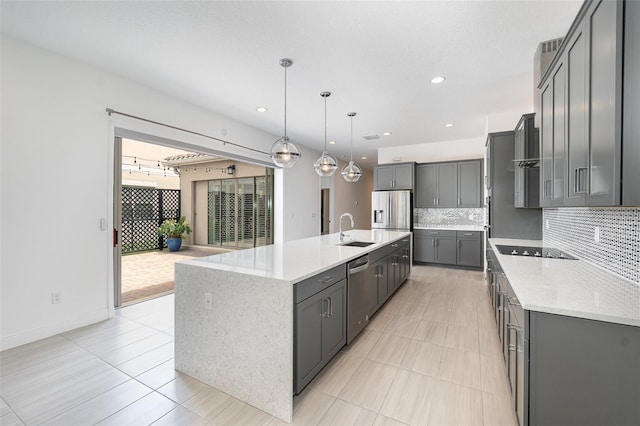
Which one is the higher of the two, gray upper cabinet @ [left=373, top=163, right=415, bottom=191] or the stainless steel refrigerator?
gray upper cabinet @ [left=373, top=163, right=415, bottom=191]

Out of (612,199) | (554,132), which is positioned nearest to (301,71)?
(554,132)

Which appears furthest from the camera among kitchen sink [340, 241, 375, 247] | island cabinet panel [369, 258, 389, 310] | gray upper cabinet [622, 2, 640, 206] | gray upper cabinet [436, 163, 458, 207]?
gray upper cabinet [436, 163, 458, 207]

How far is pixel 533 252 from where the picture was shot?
8.96 ft

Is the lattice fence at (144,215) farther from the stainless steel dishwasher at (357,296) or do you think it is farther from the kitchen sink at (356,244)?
the stainless steel dishwasher at (357,296)

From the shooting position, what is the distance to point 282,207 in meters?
6.21

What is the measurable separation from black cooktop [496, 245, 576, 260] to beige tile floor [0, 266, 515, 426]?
2.85ft

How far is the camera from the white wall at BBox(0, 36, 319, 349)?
8.32ft

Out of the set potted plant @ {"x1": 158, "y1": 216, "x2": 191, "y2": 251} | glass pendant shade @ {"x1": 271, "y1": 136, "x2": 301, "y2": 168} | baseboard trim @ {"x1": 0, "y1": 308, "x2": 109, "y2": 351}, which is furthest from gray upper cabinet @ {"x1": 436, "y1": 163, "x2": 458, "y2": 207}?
potted plant @ {"x1": 158, "y1": 216, "x2": 191, "y2": 251}

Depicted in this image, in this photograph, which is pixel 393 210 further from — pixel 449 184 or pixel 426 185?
pixel 449 184

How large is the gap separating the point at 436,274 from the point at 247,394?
4.50 m

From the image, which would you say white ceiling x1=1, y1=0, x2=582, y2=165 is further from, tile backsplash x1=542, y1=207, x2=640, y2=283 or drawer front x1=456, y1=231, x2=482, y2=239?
drawer front x1=456, y1=231, x2=482, y2=239

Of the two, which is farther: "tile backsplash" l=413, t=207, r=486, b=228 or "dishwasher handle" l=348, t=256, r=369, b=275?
"tile backsplash" l=413, t=207, r=486, b=228

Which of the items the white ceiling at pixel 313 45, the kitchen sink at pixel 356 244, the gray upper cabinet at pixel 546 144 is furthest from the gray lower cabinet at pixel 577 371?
the white ceiling at pixel 313 45

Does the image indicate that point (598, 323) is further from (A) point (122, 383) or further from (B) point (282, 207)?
(B) point (282, 207)
